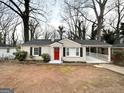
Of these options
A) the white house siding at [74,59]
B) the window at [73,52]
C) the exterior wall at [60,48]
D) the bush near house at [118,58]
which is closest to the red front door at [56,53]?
the exterior wall at [60,48]

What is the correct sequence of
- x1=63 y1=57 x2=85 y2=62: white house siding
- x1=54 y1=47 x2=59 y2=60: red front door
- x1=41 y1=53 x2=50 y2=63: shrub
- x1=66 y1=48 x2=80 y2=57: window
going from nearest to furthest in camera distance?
x1=41 y1=53 x2=50 y2=63: shrub < x1=63 y1=57 x2=85 y2=62: white house siding < x1=66 y1=48 x2=80 y2=57: window < x1=54 y1=47 x2=59 y2=60: red front door

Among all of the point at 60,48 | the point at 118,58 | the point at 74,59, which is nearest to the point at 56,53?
the point at 60,48

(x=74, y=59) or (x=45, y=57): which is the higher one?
(x=45, y=57)

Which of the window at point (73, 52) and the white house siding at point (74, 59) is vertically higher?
the window at point (73, 52)

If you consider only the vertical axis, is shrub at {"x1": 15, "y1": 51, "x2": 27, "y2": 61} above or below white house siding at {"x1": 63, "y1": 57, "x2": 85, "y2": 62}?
above

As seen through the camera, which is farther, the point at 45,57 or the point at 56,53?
the point at 56,53

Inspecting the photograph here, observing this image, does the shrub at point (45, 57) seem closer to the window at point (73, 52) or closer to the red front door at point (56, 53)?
the red front door at point (56, 53)

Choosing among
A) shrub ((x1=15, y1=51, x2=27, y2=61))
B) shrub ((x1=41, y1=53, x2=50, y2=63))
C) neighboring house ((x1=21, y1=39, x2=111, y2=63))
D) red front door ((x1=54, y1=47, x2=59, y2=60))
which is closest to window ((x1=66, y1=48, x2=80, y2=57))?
neighboring house ((x1=21, y1=39, x2=111, y2=63))

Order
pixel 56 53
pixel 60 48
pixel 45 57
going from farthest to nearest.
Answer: pixel 56 53
pixel 60 48
pixel 45 57

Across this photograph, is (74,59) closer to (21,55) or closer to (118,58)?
(118,58)

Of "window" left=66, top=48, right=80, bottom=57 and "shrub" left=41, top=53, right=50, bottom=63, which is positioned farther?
"window" left=66, top=48, right=80, bottom=57

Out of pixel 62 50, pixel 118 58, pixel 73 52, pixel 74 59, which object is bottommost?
pixel 74 59

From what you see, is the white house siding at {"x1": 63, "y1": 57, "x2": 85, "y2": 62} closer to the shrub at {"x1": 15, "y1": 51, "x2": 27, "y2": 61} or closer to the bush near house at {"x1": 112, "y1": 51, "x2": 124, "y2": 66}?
the bush near house at {"x1": 112, "y1": 51, "x2": 124, "y2": 66}

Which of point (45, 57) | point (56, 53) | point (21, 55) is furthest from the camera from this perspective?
point (56, 53)
